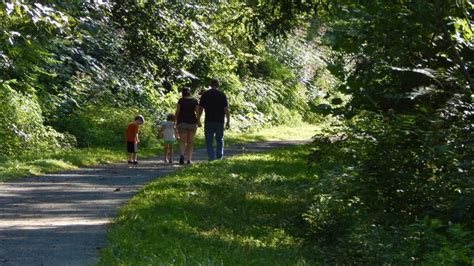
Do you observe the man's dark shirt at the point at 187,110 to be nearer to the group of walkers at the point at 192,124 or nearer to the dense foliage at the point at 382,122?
the group of walkers at the point at 192,124

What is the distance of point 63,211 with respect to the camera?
11625 millimetres

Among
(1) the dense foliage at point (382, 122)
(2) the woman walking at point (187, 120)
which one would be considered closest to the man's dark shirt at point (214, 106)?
(2) the woman walking at point (187, 120)

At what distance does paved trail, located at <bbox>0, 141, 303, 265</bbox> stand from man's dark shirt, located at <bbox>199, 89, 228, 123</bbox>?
54.0 inches

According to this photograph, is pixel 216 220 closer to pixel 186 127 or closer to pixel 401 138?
pixel 401 138

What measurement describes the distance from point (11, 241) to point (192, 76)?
19.8 metres

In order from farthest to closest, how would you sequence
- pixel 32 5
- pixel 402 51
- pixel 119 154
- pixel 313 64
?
pixel 313 64
pixel 119 154
pixel 402 51
pixel 32 5

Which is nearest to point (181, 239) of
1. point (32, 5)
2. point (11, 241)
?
point (11, 241)

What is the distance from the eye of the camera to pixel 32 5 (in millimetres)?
10023

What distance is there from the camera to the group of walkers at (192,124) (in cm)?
1841

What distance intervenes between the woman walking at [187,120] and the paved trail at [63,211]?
4.40 ft

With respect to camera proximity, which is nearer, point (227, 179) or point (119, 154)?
point (227, 179)

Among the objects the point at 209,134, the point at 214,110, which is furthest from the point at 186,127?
the point at 214,110

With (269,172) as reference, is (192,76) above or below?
above

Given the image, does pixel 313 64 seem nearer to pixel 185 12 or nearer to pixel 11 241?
pixel 185 12
